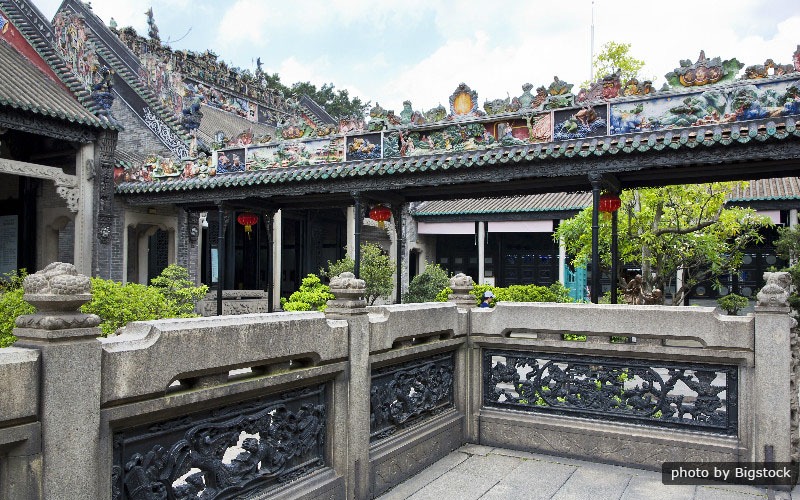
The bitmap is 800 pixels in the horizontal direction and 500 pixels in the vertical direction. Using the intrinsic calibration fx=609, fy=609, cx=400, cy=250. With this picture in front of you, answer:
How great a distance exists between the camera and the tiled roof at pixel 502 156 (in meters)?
8.28

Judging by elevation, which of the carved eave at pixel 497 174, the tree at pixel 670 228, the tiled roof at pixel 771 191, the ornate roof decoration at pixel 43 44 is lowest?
the tree at pixel 670 228

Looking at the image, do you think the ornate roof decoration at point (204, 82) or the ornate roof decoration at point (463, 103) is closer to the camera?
the ornate roof decoration at point (463, 103)

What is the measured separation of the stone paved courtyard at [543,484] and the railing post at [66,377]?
206 centimetres

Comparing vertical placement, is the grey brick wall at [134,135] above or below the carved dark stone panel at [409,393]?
above

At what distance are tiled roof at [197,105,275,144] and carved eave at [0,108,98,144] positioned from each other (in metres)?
5.86

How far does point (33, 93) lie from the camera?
12.2m

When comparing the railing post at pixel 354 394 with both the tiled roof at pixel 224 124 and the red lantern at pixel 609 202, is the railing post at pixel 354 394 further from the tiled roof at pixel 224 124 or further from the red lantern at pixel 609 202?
the tiled roof at pixel 224 124

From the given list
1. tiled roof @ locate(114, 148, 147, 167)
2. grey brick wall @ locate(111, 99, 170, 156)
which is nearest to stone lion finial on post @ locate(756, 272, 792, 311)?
tiled roof @ locate(114, 148, 147, 167)

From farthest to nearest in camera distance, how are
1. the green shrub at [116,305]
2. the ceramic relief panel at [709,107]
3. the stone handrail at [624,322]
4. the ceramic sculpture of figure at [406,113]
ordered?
the ceramic sculpture of figure at [406,113]
the ceramic relief panel at [709,107]
the green shrub at [116,305]
the stone handrail at [624,322]

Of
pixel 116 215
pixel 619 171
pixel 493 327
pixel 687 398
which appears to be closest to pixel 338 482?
pixel 493 327

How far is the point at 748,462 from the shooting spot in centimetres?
405

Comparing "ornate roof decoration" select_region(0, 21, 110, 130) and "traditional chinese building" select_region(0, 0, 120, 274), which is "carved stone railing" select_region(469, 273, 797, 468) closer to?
"ornate roof decoration" select_region(0, 21, 110, 130)

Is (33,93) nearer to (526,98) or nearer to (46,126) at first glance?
(46,126)

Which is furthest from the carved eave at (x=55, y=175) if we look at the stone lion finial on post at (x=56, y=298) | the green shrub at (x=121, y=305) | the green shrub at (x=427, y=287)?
the stone lion finial on post at (x=56, y=298)
